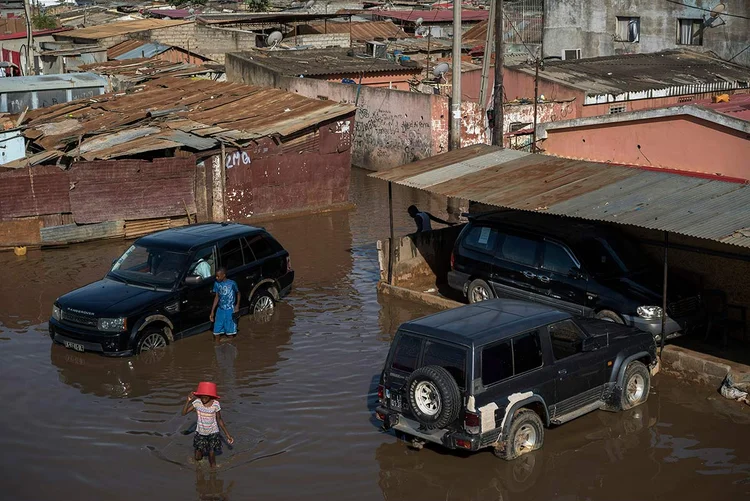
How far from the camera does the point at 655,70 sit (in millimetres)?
33594

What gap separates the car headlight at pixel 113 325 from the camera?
13.0m

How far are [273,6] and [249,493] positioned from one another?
60.6 meters

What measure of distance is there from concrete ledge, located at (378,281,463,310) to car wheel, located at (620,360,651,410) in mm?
4499

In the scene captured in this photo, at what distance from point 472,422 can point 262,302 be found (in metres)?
6.92

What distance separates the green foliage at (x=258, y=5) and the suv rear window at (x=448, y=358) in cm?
5569

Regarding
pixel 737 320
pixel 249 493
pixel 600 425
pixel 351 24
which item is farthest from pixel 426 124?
pixel 351 24

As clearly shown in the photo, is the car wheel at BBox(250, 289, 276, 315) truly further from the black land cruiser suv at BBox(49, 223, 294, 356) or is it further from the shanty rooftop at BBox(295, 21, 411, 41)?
the shanty rooftop at BBox(295, 21, 411, 41)

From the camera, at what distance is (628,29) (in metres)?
42.3

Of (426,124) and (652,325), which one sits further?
(426,124)

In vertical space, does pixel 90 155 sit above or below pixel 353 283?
above

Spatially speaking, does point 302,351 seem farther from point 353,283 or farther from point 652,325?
point 652,325

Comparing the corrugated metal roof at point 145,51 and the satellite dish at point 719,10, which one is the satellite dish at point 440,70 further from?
the satellite dish at point 719,10

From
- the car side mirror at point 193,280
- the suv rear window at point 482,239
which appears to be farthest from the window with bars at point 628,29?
the car side mirror at point 193,280

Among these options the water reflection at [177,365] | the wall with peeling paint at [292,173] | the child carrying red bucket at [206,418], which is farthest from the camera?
the wall with peeling paint at [292,173]
